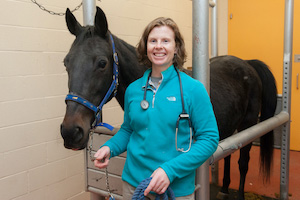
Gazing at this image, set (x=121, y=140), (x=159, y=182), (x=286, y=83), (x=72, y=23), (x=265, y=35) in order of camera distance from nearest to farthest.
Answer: (x=159, y=182)
(x=121, y=140)
(x=72, y=23)
(x=286, y=83)
(x=265, y=35)

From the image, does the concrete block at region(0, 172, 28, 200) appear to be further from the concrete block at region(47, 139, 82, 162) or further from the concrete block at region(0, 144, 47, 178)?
the concrete block at region(47, 139, 82, 162)

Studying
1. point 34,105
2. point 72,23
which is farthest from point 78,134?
point 34,105

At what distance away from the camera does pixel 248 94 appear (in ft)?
7.30

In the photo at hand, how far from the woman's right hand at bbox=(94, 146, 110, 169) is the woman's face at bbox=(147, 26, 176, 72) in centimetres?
33

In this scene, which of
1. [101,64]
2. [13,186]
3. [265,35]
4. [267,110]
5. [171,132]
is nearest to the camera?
[171,132]

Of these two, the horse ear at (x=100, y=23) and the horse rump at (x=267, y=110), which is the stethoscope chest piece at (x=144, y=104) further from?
the horse rump at (x=267, y=110)

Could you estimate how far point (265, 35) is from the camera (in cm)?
377

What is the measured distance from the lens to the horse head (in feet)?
3.00

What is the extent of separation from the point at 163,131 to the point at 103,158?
8.9 inches

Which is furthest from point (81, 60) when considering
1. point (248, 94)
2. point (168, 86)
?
point (248, 94)

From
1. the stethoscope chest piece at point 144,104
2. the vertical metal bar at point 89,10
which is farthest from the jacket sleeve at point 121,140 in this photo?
the vertical metal bar at point 89,10

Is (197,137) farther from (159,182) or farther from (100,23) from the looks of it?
(100,23)

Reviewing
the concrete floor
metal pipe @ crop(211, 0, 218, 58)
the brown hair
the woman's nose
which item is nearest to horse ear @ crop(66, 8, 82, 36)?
the brown hair

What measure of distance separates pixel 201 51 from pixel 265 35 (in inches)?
124
